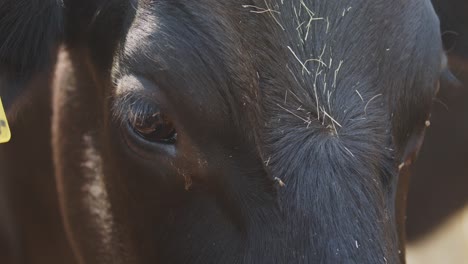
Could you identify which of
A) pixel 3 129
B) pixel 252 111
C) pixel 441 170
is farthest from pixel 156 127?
pixel 441 170

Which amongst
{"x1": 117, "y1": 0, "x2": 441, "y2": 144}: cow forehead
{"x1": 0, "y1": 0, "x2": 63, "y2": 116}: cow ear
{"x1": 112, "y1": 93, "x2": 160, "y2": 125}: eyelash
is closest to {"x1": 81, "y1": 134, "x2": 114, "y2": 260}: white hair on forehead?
{"x1": 0, "y1": 0, "x2": 63, "y2": 116}: cow ear

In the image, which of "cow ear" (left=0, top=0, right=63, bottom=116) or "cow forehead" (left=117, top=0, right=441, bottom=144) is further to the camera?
"cow ear" (left=0, top=0, right=63, bottom=116)

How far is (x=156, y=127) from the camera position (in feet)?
7.02

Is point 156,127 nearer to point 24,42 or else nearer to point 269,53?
point 269,53

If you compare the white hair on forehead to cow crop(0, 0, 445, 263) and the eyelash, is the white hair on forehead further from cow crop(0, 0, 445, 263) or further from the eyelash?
the eyelash

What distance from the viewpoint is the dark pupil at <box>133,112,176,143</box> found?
213cm

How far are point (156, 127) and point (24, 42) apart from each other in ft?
1.58

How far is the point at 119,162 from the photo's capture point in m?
2.36

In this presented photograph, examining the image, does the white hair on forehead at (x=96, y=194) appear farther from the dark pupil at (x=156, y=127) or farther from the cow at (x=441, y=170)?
the cow at (x=441, y=170)

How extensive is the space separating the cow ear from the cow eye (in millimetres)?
388

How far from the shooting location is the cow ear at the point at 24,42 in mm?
2289

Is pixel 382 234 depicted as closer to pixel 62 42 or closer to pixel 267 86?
pixel 267 86

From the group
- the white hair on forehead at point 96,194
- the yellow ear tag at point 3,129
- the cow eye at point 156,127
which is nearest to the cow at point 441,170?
the white hair on forehead at point 96,194

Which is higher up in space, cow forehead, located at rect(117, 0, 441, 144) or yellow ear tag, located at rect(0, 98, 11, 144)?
cow forehead, located at rect(117, 0, 441, 144)
